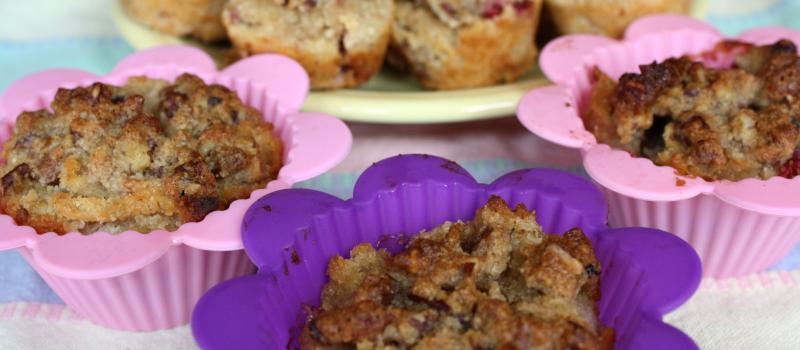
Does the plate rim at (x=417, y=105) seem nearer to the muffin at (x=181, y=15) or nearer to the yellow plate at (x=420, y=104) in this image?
the yellow plate at (x=420, y=104)

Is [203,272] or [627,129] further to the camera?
[627,129]

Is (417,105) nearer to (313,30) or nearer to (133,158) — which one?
(313,30)

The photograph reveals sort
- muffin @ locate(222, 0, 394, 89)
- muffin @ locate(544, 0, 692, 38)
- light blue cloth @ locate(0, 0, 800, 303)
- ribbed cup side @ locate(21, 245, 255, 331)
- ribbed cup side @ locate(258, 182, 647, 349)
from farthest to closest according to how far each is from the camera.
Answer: muffin @ locate(544, 0, 692, 38)
muffin @ locate(222, 0, 394, 89)
light blue cloth @ locate(0, 0, 800, 303)
ribbed cup side @ locate(21, 245, 255, 331)
ribbed cup side @ locate(258, 182, 647, 349)

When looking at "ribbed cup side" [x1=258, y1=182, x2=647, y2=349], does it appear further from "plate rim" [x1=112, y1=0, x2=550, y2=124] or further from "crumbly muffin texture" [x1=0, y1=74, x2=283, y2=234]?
"plate rim" [x1=112, y1=0, x2=550, y2=124]

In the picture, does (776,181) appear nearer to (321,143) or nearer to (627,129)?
(627,129)

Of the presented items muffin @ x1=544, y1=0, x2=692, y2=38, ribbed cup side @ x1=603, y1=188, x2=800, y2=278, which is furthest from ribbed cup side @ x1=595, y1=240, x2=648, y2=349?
muffin @ x1=544, y1=0, x2=692, y2=38

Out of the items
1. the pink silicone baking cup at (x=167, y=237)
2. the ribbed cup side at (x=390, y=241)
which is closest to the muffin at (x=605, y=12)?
the pink silicone baking cup at (x=167, y=237)

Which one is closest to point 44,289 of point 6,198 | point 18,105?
point 6,198

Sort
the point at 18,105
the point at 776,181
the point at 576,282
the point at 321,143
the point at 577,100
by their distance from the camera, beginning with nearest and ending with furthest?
the point at 576,282
the point at 776,181
the point at 321,143
the point at 18,105
the point at 577,100
